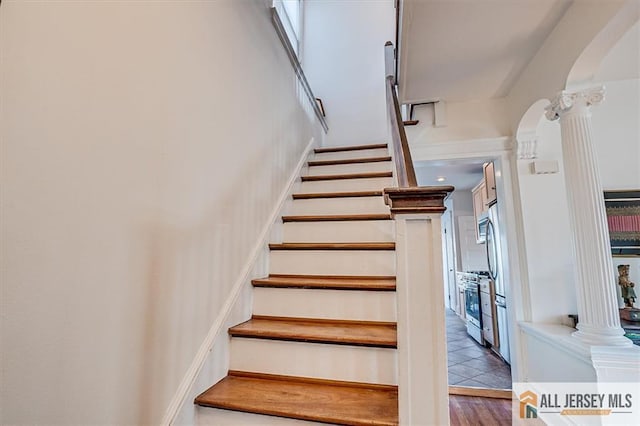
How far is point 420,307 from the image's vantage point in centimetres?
99

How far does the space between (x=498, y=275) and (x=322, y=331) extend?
2.87 meters

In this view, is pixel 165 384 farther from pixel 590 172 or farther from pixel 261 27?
pixel 590 172

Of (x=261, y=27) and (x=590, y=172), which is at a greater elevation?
(x=261, y=27)

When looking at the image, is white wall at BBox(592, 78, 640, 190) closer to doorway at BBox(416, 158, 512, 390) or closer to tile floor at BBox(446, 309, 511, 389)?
doorway at BBox(416, 158, 512, 390)

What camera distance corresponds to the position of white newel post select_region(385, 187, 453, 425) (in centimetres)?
96

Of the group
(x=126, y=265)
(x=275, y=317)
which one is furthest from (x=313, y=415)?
(x=126, y=265)

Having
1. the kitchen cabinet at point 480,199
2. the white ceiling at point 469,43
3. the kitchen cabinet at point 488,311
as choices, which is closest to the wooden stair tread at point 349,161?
the white ceiling at point 469,43

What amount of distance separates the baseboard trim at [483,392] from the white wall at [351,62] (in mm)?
2991

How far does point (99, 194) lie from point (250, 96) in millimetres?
1288

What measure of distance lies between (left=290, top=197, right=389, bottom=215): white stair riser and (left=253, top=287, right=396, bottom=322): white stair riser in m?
0.86

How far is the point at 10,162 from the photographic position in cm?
68

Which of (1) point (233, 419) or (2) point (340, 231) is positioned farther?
(2) point (340, 231)

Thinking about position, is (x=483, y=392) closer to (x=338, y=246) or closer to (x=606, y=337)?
(x=606, y=337)

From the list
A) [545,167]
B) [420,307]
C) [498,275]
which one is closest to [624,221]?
[545,167]
